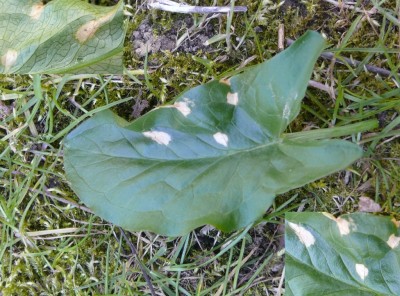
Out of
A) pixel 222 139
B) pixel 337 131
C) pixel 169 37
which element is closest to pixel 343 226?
pixel 337 131

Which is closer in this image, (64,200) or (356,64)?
(356,64)

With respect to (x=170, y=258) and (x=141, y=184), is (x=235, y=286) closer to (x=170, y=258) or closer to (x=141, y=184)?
(x=170, y=258)

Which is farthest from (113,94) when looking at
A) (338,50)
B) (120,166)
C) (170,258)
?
(338,50)

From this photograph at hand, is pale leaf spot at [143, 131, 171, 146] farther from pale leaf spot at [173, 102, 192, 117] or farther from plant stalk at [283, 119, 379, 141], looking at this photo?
plant stalk at [283, 119, 379, 141]

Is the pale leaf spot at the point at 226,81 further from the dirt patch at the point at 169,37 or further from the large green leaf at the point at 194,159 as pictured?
the dirt patch at the point at 169,37

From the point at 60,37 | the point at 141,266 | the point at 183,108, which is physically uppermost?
the point at 60,37

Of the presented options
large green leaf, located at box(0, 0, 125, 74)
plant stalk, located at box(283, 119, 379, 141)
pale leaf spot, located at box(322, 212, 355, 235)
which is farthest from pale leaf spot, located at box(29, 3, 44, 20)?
pale leaf spot, located at box(322, 212, 355, 235)

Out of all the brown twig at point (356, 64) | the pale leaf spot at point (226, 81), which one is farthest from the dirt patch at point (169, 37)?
the brown twig at point (356, 64)

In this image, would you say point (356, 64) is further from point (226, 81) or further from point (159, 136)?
point (159, 136)
